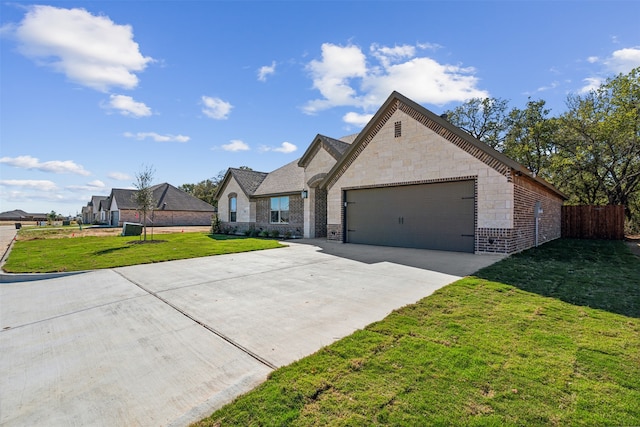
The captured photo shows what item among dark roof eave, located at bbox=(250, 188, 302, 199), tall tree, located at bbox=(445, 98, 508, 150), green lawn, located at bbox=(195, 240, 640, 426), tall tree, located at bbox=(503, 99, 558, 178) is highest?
tall tree, located at bbox=(445, 98, 508, 150)

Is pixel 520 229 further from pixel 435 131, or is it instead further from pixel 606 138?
pixel 606 138

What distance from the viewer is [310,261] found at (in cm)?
930

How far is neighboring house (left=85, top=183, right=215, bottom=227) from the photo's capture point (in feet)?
128

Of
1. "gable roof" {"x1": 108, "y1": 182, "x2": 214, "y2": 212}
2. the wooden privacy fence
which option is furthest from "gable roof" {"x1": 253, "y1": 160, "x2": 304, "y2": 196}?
"gable roof" {"x1": 108, "y1": 182, "x2": 214, "y2": 212}

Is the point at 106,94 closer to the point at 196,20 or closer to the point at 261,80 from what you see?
the point at 196,20

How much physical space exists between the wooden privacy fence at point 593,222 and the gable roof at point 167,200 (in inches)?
1585

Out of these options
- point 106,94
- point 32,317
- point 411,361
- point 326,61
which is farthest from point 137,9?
point 411,361

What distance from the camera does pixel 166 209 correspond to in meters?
38.9

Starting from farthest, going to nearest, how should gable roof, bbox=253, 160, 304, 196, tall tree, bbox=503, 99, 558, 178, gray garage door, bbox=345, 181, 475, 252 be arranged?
1. tall tree, bbox=503, 99, 558, 178
2. gable roof, bbox=253, 160, 304, 196
3. gray garage door, bbox=345, 181, 475, 252

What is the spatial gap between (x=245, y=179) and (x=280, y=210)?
5.17 metres

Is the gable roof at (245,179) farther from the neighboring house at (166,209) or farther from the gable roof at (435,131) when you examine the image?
the neighboring house at (166,209)

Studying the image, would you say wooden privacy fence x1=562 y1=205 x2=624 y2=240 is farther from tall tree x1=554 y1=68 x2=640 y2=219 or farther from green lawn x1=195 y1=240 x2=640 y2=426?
green lawn x1=195 y1=240 x2=640 y2=426

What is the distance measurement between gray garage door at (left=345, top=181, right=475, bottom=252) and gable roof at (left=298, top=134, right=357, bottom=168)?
144 inches

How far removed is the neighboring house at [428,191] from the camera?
986 centimetres
